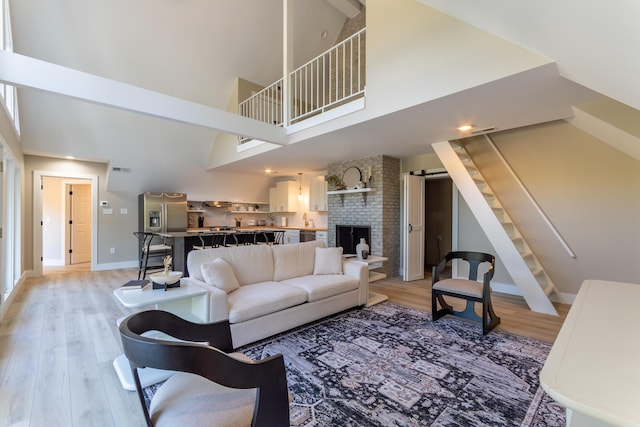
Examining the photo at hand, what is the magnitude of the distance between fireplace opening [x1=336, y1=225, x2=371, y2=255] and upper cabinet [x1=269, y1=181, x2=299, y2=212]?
223 centimetres

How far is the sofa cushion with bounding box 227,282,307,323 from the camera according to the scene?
8.71 feet

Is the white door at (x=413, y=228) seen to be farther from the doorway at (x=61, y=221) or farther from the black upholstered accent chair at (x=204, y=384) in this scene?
the doorway at (x=61, y=221)

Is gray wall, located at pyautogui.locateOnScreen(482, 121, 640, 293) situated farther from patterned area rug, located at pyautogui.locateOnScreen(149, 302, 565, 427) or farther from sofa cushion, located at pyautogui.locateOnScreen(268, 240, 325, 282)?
sofa cushion, located at pyautogui.locateOnScreen(268, 240, 325, 282)

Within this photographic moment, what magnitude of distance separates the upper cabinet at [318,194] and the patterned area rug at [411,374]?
4.13 metres

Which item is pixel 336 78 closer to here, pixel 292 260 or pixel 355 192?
pixel 355 192

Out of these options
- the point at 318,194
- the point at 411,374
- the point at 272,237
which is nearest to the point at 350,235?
the point at 318,194

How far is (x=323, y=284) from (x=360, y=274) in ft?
2.15

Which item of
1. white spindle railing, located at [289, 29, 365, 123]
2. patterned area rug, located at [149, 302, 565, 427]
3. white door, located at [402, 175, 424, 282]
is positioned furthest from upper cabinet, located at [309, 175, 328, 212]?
patterned area rug, located at [149, 302, 565, 427]

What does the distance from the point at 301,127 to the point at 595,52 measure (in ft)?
11.3

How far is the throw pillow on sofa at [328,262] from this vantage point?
12.7 ft

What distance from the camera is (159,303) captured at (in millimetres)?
2479

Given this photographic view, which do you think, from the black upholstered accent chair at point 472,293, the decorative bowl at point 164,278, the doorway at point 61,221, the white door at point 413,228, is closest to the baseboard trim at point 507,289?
the white door at point 413,228

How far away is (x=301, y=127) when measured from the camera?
4.48 metres

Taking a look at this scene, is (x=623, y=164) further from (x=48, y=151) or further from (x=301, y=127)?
(x=48, y=151)
